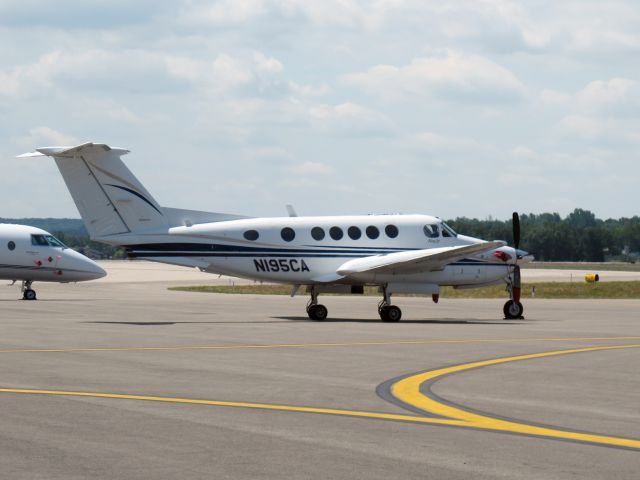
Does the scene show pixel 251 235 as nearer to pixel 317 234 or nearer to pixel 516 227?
pixel 317 234

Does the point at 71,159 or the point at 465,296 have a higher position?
the point at 71,159

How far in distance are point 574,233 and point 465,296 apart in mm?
132922

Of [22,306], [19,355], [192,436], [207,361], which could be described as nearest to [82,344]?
[19,355]

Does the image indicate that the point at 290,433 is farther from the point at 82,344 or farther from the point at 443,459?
the point at 82,344

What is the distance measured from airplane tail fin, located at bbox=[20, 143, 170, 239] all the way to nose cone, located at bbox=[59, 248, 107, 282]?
1835 centimetres

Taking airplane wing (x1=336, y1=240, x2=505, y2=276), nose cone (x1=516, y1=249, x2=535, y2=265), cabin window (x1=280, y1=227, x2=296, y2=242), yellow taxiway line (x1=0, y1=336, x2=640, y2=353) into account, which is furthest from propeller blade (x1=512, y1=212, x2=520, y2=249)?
yellow taxiway line (x1=0, y1=336, x2=640, y2=353)

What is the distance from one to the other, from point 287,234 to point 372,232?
2.90 meters

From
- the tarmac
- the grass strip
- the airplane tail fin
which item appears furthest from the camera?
the grass strip

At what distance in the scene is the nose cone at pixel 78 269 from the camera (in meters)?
51.8

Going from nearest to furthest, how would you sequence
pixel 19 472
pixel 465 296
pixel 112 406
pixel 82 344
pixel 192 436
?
pixel 19 472, pixel 192 436, pixel 112 406, pixel 82 344, pixel 465 296

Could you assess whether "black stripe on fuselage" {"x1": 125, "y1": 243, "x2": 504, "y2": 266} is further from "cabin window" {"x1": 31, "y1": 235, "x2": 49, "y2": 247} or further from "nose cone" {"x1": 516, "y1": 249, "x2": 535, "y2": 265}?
"cabin window" {"x1": 31, "y1": 235, "x2": 49, "y2": 247}

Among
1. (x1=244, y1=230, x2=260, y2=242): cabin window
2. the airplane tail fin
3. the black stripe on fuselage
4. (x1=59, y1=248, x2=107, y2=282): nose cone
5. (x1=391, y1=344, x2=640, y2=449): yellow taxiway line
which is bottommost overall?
(x1=391, y1=344, x2=640, y2=449): yellow taxiway line

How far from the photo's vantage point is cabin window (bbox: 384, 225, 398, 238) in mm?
36281

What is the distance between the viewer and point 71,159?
110 feet
